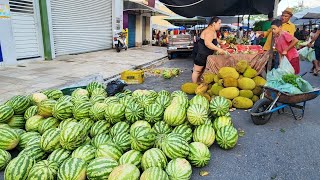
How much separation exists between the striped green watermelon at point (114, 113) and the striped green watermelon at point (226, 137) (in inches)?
56.1

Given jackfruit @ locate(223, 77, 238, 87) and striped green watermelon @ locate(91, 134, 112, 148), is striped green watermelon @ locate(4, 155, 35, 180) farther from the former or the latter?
jackfruit @ locate(223, 77, 238, 87)

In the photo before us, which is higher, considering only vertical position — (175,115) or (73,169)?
(175,115)

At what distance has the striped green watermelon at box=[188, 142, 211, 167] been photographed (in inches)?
123

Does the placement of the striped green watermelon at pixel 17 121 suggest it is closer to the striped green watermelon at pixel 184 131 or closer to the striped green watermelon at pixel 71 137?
the striped green watermelon at pixel 71 137

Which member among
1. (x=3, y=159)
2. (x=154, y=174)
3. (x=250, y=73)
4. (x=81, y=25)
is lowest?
(x=3, y=159)

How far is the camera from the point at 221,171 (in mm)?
3227

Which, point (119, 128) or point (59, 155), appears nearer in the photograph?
point (59, 155)

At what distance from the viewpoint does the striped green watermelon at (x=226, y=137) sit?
359 cm

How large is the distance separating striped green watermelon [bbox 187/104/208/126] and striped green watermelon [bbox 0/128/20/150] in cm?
232

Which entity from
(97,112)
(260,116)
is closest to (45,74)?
(97,112)

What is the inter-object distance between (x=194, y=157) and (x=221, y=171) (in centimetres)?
42

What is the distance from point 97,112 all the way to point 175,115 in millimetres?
1141

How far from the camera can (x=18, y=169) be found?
8.79 ft

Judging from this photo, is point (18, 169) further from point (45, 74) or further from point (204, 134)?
point (45, 74)
